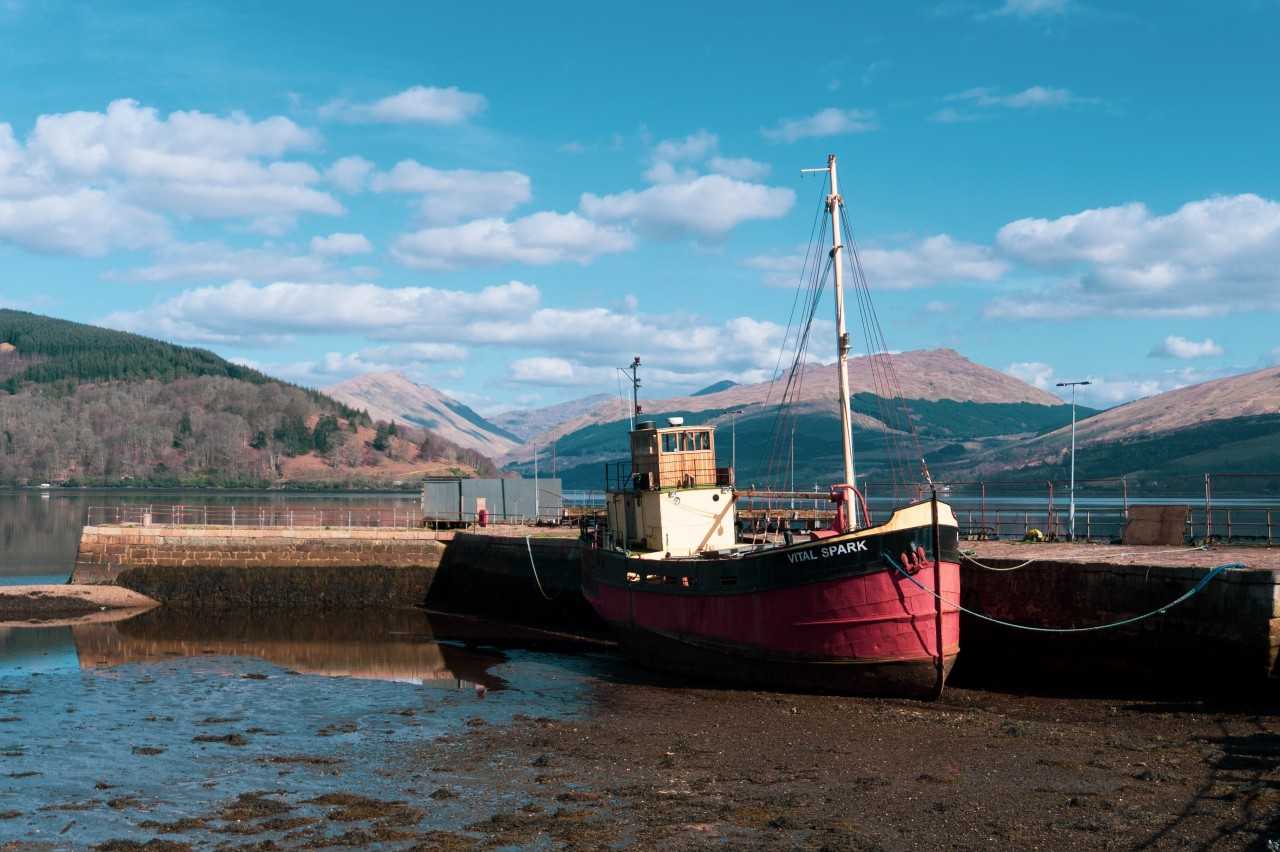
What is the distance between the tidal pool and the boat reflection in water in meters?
0.10

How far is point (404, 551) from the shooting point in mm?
49031

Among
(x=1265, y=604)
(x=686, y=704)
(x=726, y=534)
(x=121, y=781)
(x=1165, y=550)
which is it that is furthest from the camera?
(x=726, y=534)

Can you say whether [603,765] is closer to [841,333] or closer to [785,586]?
[785,586]

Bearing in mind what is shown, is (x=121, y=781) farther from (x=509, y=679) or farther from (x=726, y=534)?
(x=726, y=534)

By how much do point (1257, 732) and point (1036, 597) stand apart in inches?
287

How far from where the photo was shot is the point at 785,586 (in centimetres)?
2636

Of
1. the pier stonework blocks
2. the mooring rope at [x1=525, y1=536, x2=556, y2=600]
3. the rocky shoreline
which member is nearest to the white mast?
the mooring rope at [x1=525, y1=536, x2=556, y2=600]

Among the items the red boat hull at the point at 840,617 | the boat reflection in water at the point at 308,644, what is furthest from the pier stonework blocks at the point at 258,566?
the red boat hull at the point at 840,617

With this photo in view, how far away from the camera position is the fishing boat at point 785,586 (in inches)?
993

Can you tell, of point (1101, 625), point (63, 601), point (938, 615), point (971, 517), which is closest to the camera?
point (938, 615)

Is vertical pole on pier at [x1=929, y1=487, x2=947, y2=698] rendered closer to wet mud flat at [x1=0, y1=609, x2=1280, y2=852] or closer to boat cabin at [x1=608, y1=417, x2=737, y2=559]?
wet mud flat at [x1=0, y1=609, x2=1280, y2=852]

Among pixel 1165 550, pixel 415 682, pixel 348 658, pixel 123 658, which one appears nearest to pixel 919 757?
pixel 1165 550

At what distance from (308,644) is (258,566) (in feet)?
37.7

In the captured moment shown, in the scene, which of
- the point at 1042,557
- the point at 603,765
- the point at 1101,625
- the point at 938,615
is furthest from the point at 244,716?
the point at 1042,557
